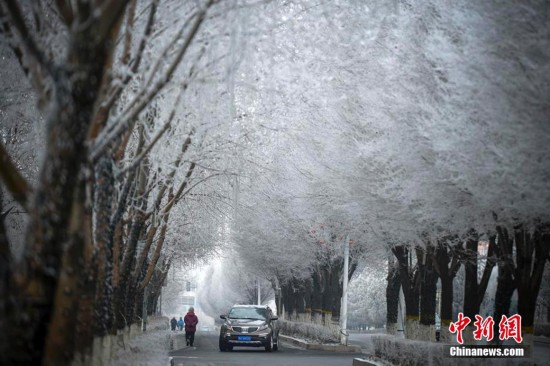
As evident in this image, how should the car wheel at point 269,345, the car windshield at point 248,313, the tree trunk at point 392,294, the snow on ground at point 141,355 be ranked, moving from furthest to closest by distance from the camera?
the car windshield at point 248,313, the car wheel at point 269,345, the tree trunk at point 392,294, the snow on ground at point 141,355

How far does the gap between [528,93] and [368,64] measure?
6.11m

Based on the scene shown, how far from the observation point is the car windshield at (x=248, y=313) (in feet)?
101

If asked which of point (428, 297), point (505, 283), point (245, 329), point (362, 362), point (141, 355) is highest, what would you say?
point (505, 283)

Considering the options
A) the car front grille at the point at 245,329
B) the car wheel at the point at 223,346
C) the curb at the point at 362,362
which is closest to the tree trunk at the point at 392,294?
the car front grille at the point at 245,329

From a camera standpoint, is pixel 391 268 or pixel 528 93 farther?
pixel 391 268

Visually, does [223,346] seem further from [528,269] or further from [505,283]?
[528,269]

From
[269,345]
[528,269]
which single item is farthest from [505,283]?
→ [269,345]

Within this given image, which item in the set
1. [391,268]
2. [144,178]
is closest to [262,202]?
[391,268]

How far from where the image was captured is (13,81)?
46.5 ft

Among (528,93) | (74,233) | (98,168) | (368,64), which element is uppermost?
(368,64)

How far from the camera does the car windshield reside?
3092 cm

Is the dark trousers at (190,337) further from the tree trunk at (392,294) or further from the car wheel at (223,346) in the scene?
the tree trunk at (392,294)

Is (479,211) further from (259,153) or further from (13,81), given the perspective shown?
(259,153)

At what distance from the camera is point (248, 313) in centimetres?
3114
